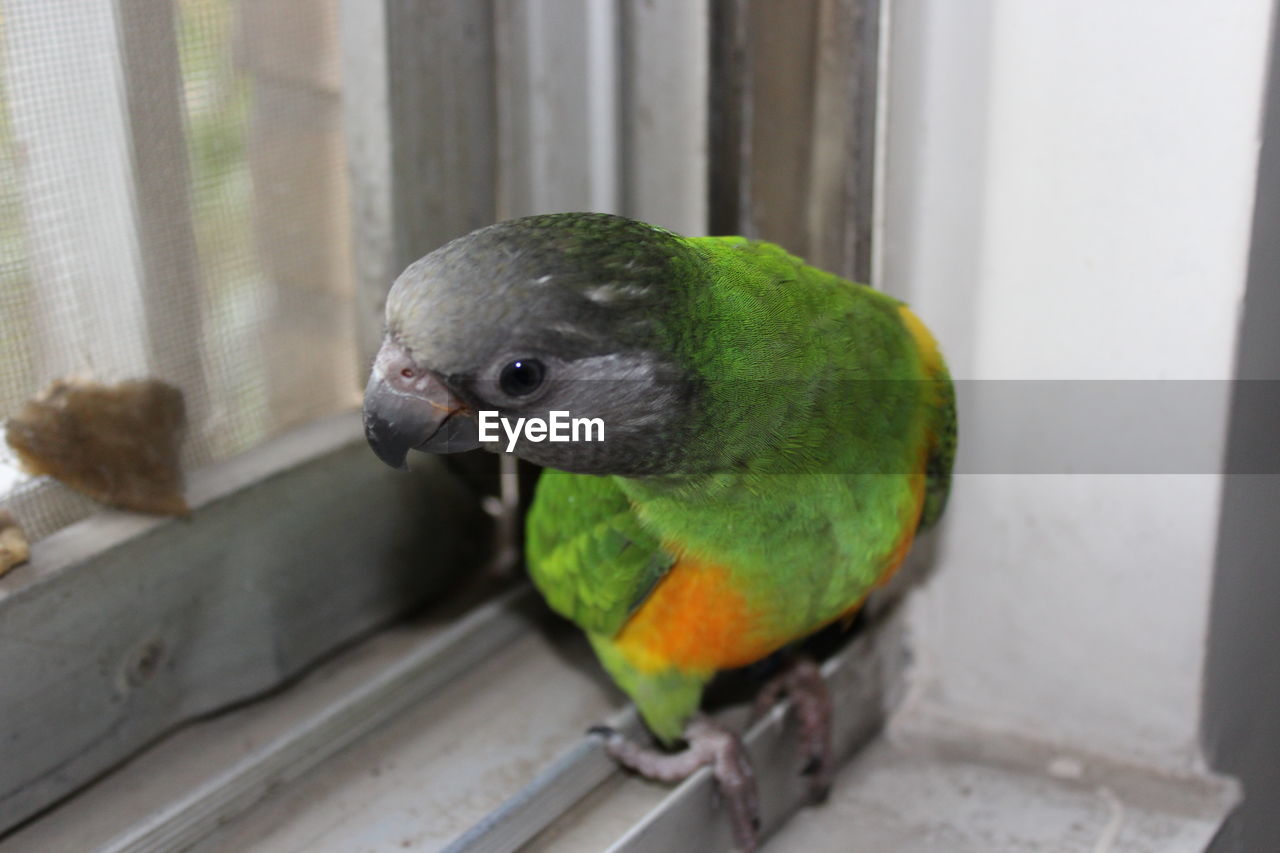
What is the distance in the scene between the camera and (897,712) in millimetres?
1676

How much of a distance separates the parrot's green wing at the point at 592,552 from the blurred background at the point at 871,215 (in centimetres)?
38

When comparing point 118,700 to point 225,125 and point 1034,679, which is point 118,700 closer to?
point 225,125

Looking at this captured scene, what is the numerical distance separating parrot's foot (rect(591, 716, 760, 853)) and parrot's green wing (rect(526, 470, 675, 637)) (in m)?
0.15

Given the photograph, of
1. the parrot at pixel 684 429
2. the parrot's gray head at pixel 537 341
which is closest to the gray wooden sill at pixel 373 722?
the parrot at pixel 684 429

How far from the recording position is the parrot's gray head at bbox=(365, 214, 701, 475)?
0.85 meters

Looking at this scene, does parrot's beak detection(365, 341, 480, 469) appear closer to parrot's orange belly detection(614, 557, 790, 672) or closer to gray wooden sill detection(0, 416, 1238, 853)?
parrot's orange belly detection(614, 557, 790, 672)

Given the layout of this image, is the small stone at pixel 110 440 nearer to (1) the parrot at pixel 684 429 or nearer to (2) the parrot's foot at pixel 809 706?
(1) the parrot at pixel 684 429

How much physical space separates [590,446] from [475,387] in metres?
0.14

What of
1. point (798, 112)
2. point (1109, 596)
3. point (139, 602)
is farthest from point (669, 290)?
point (1109, 596)

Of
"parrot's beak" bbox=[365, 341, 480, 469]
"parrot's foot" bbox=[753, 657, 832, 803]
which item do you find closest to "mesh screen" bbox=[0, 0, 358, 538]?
"parrot's beak" bbox=[365, 341, 480, 469]

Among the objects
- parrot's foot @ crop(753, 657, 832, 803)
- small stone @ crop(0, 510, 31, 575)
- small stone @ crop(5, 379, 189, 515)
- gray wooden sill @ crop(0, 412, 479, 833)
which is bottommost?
→ parrot's foot @ crop(753, 657, 832, 803)

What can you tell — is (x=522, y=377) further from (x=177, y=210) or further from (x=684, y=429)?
(x=177, y=210)

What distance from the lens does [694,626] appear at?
1.22m

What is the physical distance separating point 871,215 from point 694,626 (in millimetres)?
594
